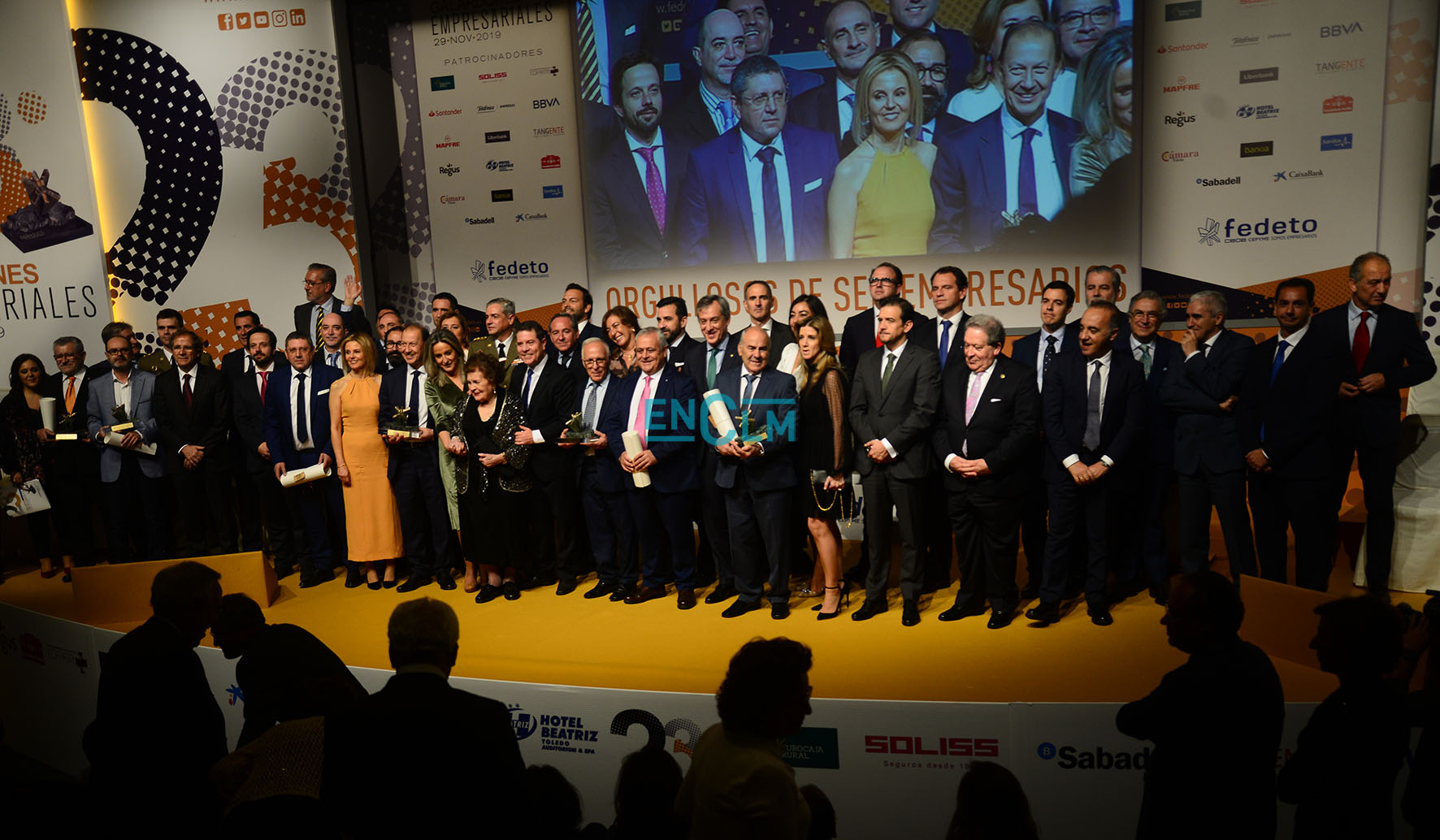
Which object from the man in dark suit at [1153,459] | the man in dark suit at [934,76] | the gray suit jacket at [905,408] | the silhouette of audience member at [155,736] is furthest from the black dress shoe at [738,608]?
the man in dark suit at [934,76]

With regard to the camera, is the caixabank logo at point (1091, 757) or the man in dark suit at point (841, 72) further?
the man in dark suit at point (841, 72)

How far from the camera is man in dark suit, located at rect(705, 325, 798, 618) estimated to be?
514 centimetres

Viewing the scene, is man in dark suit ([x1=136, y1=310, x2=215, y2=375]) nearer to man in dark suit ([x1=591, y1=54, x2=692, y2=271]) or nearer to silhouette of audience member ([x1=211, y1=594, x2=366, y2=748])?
man in dark suit ([x1=591, y1=54, x2=692, y2=271])

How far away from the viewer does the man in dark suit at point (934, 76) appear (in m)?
7.54

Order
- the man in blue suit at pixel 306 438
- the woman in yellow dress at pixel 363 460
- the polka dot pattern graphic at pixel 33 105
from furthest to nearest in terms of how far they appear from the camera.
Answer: the polka dot pattern graphic at pixel 33 105
the man in blue suit at pixel 306 438
the woman in yellow dress at pixel 363 460

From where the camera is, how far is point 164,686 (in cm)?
273

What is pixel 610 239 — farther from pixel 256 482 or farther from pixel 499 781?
pixel 499 781

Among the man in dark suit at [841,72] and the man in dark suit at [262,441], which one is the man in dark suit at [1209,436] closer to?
the man in dark suit at [841,72]

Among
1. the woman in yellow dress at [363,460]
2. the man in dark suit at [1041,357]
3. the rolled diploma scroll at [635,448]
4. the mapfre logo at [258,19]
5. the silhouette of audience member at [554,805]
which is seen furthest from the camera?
the mapfre logo at [258,19]

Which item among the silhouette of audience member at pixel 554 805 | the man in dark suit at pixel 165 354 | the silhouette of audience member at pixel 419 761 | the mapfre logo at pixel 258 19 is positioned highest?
the mapfre logo at pixel 258 19

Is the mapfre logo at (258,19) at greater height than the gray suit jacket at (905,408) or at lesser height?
greater

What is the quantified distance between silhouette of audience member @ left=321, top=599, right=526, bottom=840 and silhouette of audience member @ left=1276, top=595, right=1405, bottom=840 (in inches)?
72.4

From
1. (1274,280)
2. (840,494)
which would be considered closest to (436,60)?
(840,494)

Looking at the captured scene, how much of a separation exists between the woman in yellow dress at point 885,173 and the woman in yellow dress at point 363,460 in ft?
13.1
